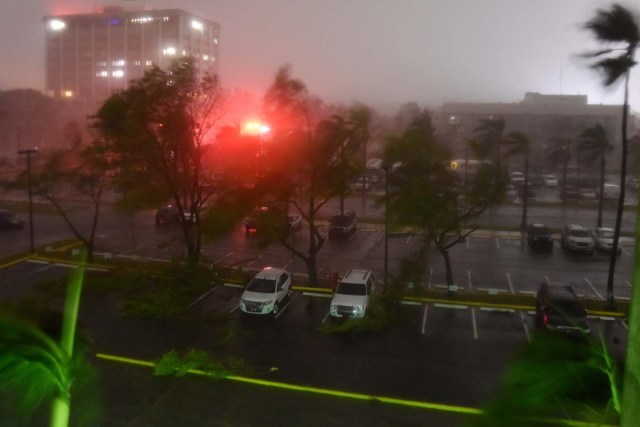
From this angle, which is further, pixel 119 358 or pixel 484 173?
pixel 484 173

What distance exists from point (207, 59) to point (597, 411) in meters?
83.5

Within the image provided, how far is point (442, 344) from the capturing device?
10.7 metres

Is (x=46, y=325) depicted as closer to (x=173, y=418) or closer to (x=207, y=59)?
(x=173, y=418)

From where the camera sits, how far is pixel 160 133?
598 inches

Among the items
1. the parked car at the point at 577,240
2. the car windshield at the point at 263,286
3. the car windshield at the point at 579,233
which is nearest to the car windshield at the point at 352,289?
the car windshield at the point at 263,286

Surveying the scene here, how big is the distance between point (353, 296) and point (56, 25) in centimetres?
8178

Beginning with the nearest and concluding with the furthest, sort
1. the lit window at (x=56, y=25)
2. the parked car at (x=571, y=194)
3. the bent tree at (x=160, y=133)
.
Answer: the bent tree at (x=160, y=133) < the parked car at (x=571, y=194) < the lit window at (x=56, y=25)

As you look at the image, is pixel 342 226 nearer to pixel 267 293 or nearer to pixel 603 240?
pixel 267 293

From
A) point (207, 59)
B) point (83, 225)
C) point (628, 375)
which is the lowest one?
point (83, 225)

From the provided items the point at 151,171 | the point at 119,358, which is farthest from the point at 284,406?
the point at 151,171

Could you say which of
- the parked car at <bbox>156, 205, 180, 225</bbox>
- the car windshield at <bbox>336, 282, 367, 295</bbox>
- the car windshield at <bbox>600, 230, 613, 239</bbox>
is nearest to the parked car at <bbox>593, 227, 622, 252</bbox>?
the car windshield at <bbox>600, 230, 613, 239</bbox>

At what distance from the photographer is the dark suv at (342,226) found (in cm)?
2070

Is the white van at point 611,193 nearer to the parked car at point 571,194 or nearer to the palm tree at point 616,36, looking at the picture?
the parked car at point 571,194

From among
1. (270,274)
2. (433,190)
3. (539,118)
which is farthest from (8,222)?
(539,118)
